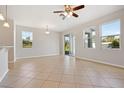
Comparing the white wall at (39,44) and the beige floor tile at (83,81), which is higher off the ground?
the white wall at (39,44)

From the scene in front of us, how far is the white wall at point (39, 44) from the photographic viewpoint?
870 cm

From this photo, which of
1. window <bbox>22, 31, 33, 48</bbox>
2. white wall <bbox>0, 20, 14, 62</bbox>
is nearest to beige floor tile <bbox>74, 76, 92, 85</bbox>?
white wall <bbox>0, 20, 14, 62</bbox>

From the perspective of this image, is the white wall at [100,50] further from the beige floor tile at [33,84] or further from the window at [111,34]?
the beige floor tile at [33,84]

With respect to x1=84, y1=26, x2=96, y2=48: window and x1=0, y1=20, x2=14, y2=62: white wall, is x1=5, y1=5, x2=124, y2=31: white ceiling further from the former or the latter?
x1=84, y1=26, x2=96, y2=48: window

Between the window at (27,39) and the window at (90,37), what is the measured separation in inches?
185

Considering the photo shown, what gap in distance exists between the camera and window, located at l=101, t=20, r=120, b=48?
18.0ft

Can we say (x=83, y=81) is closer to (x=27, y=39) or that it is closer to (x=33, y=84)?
(x=33, y=84)

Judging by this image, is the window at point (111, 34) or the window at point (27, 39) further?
the window at point (27, 39)

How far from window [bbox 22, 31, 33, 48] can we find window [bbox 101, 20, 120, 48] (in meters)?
6.02

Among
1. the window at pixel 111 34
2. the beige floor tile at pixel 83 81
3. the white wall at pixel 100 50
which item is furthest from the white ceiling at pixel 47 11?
the beige floor tile at pixel 83 81

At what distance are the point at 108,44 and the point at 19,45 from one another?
6.48 m

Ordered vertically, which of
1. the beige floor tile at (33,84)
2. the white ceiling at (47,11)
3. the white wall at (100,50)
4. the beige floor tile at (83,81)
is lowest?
the beige floor tile at (83,81)
